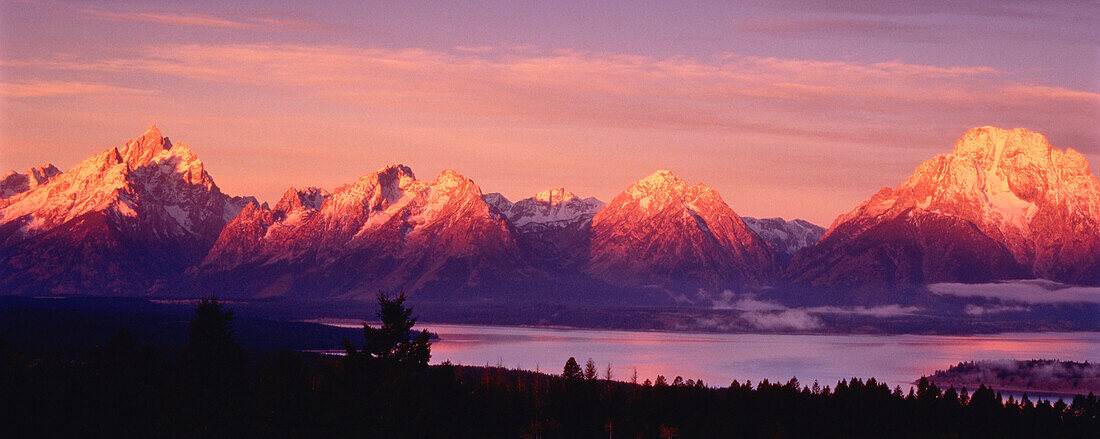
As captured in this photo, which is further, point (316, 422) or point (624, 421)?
point (624, 421)

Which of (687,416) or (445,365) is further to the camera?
(687,416)

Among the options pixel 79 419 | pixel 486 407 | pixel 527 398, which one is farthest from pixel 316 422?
pixel 527 398

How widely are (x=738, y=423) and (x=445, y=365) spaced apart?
4667 cm

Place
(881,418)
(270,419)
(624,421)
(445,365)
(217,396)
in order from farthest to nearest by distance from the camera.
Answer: (881,418) → (624,421) → (445,365) → (270,419) → (217,396)

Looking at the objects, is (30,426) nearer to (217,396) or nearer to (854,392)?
(217,396)

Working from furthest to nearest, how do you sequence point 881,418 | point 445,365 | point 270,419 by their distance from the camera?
point 881,418 < point 445,365 < point 270,419

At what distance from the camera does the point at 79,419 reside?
361 ft

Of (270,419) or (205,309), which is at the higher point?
(205,309)

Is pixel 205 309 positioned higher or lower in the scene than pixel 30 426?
higher

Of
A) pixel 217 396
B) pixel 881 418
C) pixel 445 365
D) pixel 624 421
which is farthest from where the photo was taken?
pixel 881 418

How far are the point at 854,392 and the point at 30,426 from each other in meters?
116

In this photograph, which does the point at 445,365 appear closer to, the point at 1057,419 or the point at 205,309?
the point at 205,309

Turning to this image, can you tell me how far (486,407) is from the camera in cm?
14675

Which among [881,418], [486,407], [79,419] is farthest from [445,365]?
[881,418]
